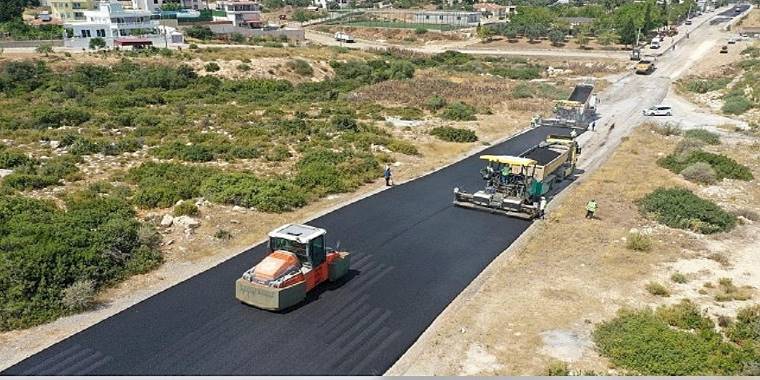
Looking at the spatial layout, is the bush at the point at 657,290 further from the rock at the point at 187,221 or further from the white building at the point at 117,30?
the white building at the point at 117,30

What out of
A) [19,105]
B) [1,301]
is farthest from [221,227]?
[19,105]

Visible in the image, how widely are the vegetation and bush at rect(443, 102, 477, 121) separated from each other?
2778 centimetres

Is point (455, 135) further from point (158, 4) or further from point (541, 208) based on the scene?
point (158, 4)

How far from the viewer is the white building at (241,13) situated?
110019 mm

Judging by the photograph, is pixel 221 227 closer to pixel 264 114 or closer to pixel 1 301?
pixel 1 301

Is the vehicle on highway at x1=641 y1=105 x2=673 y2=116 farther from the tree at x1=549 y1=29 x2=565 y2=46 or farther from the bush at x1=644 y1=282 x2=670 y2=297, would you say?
the tree at x1=549 y1=29 x2=565 y2=46

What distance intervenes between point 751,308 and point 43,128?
4005 centimetres

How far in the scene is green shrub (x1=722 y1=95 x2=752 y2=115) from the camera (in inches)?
1811

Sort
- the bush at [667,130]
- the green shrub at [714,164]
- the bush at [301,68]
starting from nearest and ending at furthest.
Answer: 1. the green shrub at [714,164]
2. the bush at [667,130]
3. the bush at [301,68]

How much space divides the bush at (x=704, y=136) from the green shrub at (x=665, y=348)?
87.3 ft

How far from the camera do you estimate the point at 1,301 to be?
1477cm

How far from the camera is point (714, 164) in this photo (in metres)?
29.9

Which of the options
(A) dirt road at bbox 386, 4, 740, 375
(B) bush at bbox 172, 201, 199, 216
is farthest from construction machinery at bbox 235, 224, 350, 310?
(B) bush at bbox 172, 201, 199, 216

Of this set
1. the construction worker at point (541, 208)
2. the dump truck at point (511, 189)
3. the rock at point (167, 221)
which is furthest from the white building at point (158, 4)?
the construction worker at point (541, 208)
